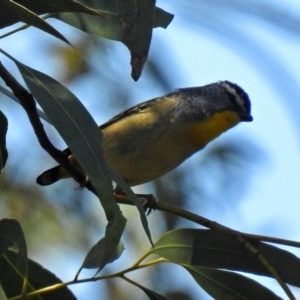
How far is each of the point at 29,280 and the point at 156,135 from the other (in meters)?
1.89

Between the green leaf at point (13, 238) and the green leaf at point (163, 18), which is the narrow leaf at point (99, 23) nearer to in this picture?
the green leaf at point (163, 18)

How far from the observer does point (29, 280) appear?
6.70ft

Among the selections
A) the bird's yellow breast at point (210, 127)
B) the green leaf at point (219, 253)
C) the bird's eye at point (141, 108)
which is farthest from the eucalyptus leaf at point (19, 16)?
the bird's eye at point (141, 108)

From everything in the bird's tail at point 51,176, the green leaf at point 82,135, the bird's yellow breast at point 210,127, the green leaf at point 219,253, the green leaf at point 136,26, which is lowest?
the bird's tail at point 51,176

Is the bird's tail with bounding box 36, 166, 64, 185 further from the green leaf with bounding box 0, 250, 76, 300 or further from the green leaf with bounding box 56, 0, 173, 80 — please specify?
the green leaf with bounding box 56, 0, 173, 80

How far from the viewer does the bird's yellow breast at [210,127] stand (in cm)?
403

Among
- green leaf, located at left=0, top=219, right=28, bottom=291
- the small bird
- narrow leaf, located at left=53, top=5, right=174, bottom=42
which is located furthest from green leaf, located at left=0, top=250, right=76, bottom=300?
the small bird

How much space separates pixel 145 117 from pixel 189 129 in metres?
0.24

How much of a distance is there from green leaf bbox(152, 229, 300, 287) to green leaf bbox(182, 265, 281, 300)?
0.03m

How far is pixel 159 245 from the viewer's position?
2.13 m

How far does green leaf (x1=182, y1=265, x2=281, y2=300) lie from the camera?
204cm

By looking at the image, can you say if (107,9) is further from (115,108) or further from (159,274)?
(159,274)

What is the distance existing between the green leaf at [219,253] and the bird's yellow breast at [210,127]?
1.86 m

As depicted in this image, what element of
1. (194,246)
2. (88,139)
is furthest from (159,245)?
(88,139)
